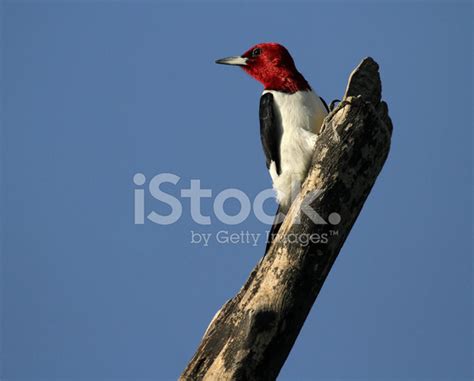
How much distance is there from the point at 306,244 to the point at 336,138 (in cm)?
76

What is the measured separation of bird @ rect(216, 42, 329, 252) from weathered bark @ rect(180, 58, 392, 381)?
0.40 meters

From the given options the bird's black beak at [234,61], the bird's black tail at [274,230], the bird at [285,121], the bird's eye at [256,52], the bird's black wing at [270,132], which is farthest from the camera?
the bird's black beak at [234,61]

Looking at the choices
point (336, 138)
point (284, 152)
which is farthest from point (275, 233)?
point (336, 138)

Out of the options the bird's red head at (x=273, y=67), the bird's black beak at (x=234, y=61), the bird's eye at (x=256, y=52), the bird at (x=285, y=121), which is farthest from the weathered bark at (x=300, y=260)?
the bird's black beak at (x=234, y=61)

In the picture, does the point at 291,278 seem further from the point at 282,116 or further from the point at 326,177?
the point at 282,116

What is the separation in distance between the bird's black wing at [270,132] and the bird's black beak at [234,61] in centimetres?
73

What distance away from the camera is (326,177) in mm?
4621

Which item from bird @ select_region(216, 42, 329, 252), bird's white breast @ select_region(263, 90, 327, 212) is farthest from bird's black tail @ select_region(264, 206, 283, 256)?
bird's white breast @ select_region(263, 90, 327, 212)

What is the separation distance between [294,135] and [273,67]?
0.87 metres

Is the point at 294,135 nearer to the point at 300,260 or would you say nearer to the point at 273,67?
the point at 273,67

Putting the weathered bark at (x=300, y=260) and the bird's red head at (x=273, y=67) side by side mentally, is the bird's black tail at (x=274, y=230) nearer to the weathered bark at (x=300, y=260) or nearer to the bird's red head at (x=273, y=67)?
the weathered bark at (x=300, y=260)

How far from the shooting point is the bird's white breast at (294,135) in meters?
5.12

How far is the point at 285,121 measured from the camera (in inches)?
212

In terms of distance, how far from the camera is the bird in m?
5.16
